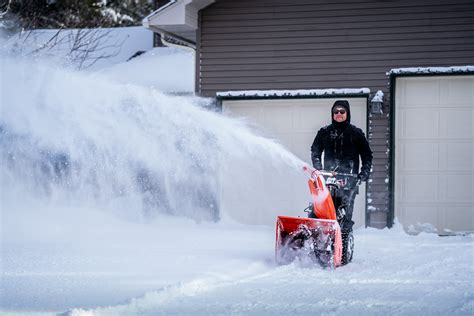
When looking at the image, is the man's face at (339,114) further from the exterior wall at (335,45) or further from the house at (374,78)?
the exterior wall at (335,45)

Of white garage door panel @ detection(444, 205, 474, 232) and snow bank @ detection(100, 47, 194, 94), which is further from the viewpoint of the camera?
snow bank @ detection(100, 47, 194, 94)

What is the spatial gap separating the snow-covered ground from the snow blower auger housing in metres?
0.16

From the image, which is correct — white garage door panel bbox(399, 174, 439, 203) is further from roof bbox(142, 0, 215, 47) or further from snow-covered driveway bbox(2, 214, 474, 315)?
roof bbox(142, 0, 215, 47)

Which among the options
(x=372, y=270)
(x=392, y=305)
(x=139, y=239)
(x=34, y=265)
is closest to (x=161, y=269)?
(x=34, y=265)

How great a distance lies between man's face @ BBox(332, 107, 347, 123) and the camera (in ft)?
30.7

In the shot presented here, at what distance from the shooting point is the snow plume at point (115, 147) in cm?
1392

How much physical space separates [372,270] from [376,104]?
18.5ft

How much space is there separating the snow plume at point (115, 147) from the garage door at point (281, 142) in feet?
0.68

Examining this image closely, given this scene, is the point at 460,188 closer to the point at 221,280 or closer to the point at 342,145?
the point at 342,145

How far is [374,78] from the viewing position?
13.8 m

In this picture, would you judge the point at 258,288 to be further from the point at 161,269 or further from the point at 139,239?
the point at 139,239

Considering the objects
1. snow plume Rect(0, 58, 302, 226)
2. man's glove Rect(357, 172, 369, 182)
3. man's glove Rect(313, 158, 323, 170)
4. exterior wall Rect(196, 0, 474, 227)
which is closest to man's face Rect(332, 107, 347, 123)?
man's glove Rect(313, 158, 323, 170)

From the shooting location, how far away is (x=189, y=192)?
15.4 metres

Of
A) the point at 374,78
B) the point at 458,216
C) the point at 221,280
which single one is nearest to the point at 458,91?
the point at 374,78
